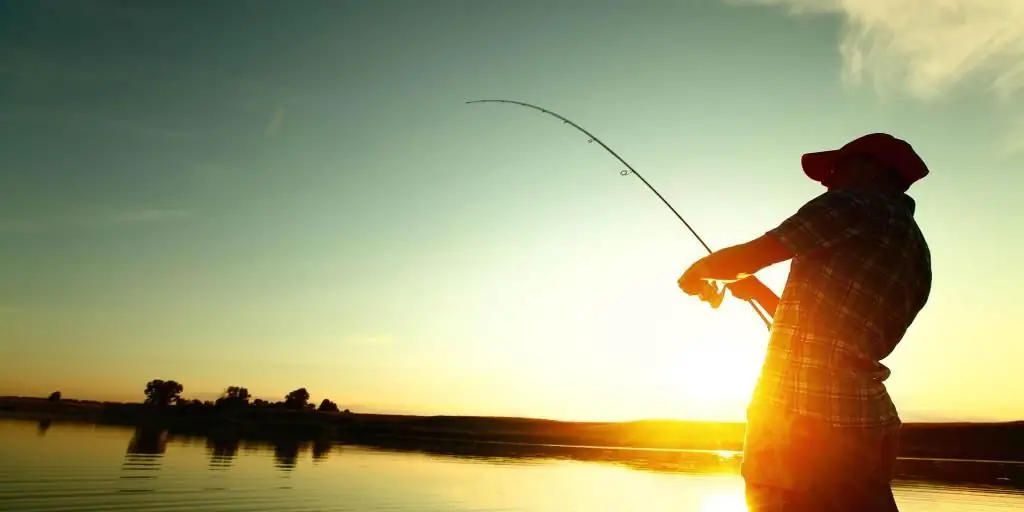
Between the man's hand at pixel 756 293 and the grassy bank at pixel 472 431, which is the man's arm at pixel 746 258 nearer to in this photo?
the man's hand at pixel 756 293

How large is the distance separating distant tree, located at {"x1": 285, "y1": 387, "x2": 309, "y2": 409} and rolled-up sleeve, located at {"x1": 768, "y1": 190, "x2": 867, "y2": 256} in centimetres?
15708

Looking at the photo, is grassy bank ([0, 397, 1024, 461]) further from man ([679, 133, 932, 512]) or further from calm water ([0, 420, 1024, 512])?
man ([679, 133, 932, 512])

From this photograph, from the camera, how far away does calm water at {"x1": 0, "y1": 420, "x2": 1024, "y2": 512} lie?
22672 millimetres

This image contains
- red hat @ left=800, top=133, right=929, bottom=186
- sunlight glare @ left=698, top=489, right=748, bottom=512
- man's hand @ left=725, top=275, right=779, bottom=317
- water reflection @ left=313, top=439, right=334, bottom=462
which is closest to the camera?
red hat @ left=800, top=133, right=929, bottom=186

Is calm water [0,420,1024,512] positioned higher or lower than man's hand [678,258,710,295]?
lower

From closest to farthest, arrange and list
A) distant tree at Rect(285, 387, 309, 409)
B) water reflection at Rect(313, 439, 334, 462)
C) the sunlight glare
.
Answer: the sunlight glare
water reflection at Rect(313, 439, 334, 462)
distant tree at Rect(285, 387, 309, 409)

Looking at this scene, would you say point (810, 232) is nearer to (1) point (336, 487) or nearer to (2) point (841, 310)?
(2) point (841, 310)

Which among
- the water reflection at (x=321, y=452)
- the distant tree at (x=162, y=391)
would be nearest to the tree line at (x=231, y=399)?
the distant tree at (x=162, y=391)

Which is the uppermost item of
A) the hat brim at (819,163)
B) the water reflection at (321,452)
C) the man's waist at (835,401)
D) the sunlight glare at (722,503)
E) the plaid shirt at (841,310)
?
the hat brim at (819,163)

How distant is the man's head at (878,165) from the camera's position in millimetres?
3354

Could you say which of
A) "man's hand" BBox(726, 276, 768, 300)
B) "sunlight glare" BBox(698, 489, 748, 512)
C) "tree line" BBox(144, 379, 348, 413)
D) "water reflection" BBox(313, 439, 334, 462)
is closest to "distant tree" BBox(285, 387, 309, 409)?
"tree line" BBox(144, 379, 348, 413)

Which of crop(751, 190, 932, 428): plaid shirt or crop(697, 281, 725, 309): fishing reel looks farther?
crop(697, 281, 725, 309): fishing reel

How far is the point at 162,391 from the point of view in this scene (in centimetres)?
16850

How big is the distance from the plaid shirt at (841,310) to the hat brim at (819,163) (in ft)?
1.52
